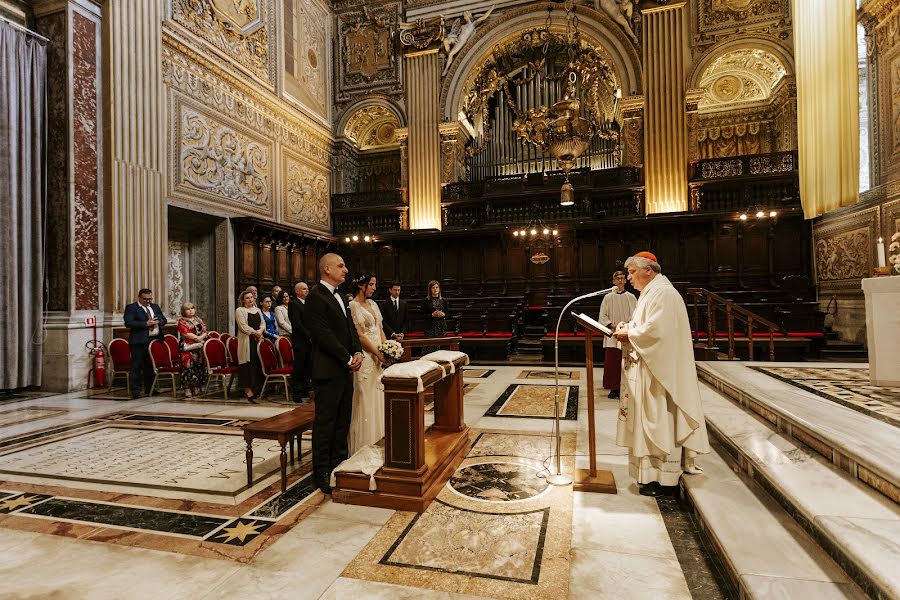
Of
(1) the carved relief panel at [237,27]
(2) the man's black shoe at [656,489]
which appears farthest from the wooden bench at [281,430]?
(1) the carved relief panel at [237,27]

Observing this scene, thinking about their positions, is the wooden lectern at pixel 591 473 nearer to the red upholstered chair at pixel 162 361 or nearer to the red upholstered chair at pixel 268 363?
the red upholstered chair at pixel 268 363

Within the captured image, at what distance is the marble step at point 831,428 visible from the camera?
7.45ft

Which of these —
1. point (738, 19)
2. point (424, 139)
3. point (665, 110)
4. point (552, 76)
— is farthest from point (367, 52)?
point (738, 19)

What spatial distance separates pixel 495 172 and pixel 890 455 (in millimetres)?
13123

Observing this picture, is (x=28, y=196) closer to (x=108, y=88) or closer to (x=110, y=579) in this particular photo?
(x=108, y=88)

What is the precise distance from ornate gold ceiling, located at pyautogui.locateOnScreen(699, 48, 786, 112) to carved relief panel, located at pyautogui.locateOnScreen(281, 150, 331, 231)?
35.2 ft

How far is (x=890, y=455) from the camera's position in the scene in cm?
231

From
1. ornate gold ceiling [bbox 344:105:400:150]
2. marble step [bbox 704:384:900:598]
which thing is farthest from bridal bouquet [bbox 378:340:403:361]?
ornate gold ceiling [bbox 344:105:400:150]

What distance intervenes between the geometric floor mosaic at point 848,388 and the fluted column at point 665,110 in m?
7.25

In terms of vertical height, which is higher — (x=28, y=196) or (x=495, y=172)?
(x=495, y=172)

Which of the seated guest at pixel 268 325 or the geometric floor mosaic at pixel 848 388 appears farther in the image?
the seated guest at pixel 268 325

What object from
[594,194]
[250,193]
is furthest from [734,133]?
[250,193]

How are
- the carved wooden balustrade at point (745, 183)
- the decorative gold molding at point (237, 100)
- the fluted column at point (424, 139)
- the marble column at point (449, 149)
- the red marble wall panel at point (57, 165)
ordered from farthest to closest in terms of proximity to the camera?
the marble column at point (449, 149) → the fluted column at point (424, 139) → the carved wooden balustrade at point (745, 183) → the decorative gold molding at point (237, 100) → the red marble wall panel at point (57, 165)

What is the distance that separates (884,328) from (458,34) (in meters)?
13.0
